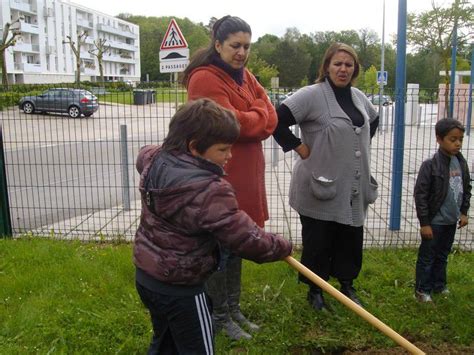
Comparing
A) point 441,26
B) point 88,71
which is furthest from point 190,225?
point 88,71

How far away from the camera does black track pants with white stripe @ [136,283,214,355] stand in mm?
2178

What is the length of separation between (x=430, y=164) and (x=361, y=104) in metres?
0.63

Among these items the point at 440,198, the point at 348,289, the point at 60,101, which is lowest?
the point at 348,289

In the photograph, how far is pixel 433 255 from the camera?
3676mm

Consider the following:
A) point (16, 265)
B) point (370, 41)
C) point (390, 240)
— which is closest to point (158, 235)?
point (16, 265)

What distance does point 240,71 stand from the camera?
9.95 ft

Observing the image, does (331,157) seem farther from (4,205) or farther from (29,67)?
(29,67)

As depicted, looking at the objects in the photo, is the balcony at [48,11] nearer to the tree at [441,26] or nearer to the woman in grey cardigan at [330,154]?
the tree at [441,26]

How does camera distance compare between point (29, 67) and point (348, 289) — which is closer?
point (348, 289)

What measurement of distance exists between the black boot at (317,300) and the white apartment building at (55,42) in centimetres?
5574

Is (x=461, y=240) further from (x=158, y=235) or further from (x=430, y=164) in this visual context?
(x=158, y=235)

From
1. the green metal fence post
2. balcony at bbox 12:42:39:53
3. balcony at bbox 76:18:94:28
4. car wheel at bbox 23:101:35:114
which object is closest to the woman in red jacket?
car wheel at bbox 23:101:35:114

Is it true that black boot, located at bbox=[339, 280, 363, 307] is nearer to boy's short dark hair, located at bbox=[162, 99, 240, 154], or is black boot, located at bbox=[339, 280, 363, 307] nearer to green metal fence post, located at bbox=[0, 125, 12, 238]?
boy's short dark hair, located at bbox=[162, 99, 240, 154]

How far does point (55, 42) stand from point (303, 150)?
79.1 meters
